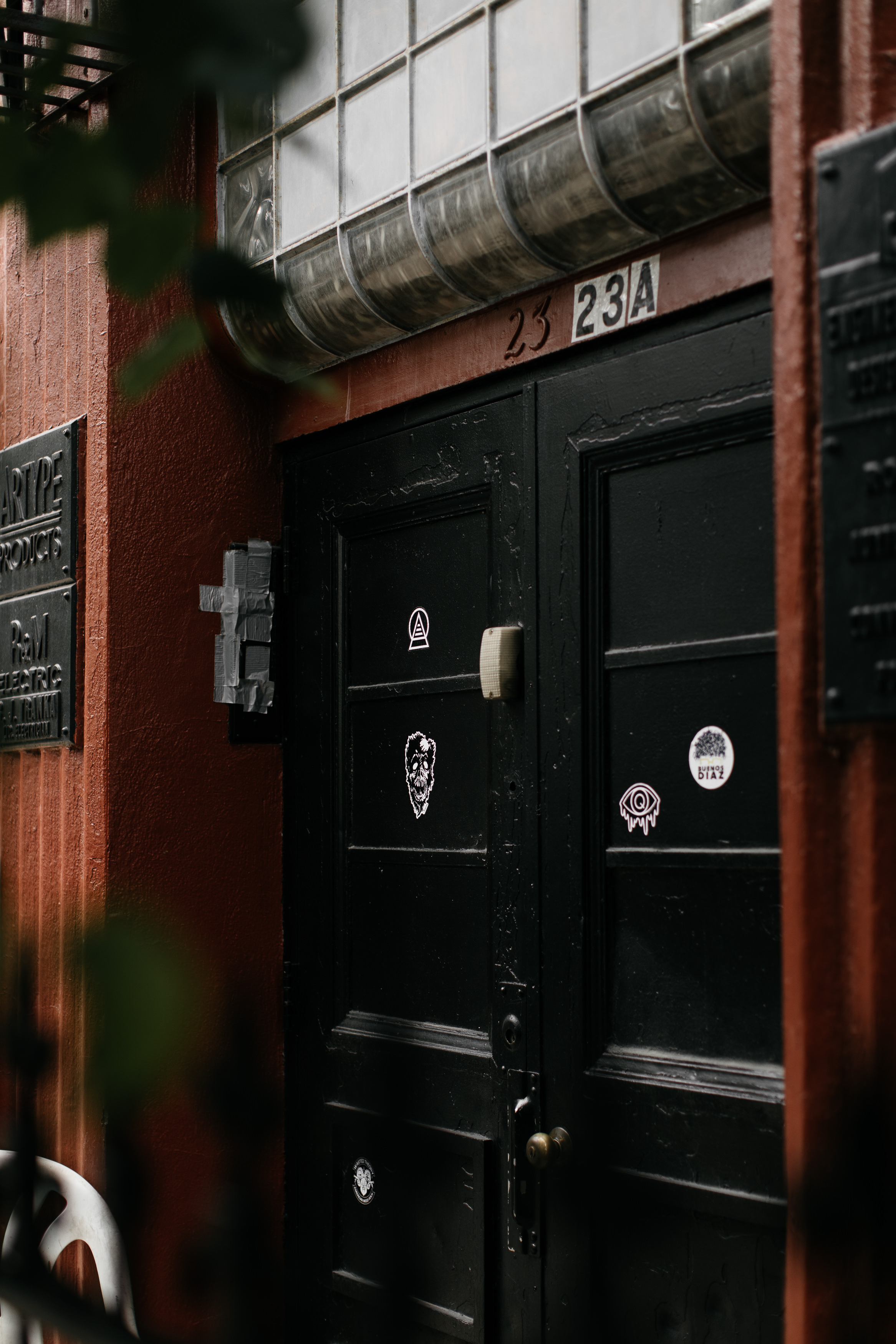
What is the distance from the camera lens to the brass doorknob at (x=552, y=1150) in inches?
101

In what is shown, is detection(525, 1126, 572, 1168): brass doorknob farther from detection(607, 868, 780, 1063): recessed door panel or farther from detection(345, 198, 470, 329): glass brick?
detection(345, 198, 470, 329): glass brick

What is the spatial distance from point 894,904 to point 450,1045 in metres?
1.54

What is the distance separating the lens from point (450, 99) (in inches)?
104

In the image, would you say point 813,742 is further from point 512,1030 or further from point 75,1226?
point 75,1226

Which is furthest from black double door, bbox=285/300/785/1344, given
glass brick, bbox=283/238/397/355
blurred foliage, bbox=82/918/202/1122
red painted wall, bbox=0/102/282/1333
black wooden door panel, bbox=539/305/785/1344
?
blurred foliage, bbox=82/918/202/1122

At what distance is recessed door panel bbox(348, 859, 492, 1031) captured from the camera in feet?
9.52

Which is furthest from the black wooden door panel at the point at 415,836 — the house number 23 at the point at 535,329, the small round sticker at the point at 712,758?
the small round sticker at the point at 712,758

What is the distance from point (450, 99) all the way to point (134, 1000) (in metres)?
2.50

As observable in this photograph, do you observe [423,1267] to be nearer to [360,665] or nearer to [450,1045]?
[450,1045]

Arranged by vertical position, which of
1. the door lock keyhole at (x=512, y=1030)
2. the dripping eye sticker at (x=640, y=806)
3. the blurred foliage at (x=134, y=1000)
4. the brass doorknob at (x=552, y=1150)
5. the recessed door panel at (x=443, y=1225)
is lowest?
the recessed door panel at (x=443, y=1225)

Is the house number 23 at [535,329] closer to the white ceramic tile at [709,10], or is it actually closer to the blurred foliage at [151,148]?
the white ceramic tile at [709,10]

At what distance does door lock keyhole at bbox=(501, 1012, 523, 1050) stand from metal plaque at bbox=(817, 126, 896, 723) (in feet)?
Answer: 4.51

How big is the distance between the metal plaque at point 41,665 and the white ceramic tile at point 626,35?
1.82 metres

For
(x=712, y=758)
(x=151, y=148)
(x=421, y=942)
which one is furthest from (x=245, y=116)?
(x=421, y=942)
